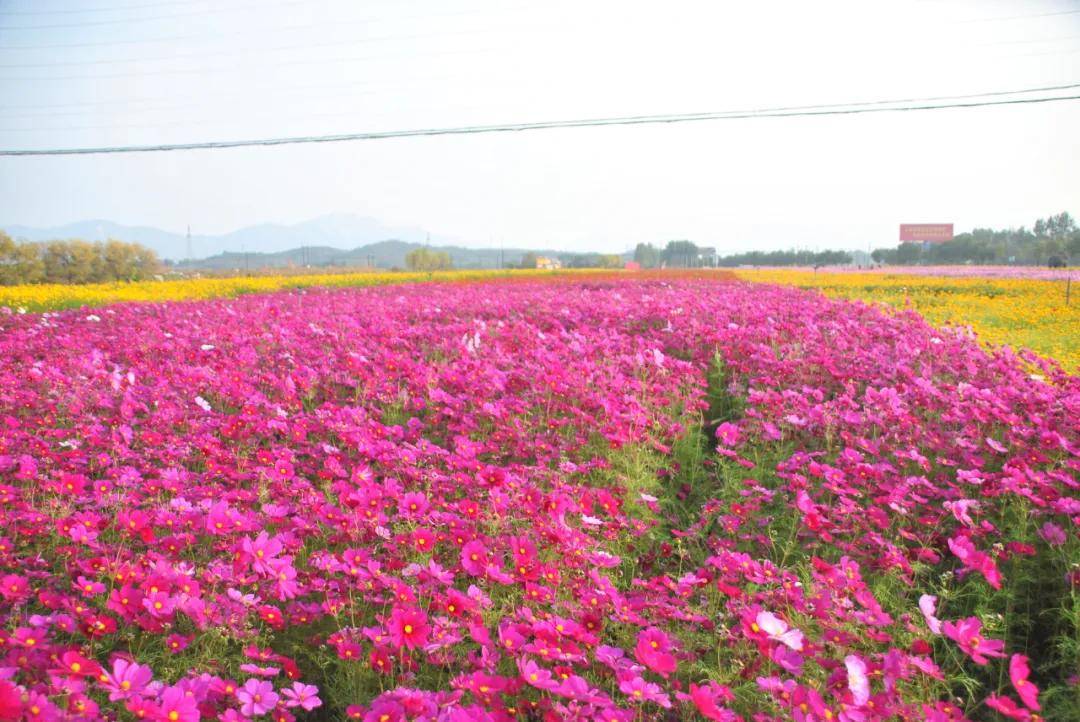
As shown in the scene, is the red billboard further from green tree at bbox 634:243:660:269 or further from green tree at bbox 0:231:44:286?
green tree at bbox 0:231:44:286

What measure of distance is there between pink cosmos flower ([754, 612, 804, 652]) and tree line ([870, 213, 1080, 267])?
172 feet

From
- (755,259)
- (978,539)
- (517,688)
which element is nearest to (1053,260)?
(755,259)

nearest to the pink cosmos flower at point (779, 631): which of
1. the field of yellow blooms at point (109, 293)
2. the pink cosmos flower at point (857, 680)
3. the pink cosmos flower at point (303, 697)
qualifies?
the pink cosmos flower at point (857, 680)

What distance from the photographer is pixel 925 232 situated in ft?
Result: 247

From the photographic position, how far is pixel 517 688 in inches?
67.7

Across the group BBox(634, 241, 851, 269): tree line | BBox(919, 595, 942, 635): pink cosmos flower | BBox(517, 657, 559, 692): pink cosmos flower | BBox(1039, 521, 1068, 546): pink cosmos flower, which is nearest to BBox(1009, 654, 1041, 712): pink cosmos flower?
BBox(919, 595, 942, 635): pink cosmos flower

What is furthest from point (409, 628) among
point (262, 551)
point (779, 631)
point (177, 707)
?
point (779, 631)

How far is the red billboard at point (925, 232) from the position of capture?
72.6 meters

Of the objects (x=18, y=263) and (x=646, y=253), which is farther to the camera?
(x=646, y=253)

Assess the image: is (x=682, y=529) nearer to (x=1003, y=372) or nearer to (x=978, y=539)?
(x=978, y=539)

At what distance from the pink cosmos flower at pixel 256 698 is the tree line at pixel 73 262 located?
104 ft

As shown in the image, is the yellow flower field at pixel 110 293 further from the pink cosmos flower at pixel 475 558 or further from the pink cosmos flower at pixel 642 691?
the pink cosmos flower at pixel 642 691

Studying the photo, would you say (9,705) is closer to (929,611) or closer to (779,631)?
(779,631)

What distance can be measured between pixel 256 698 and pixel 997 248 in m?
67.4
